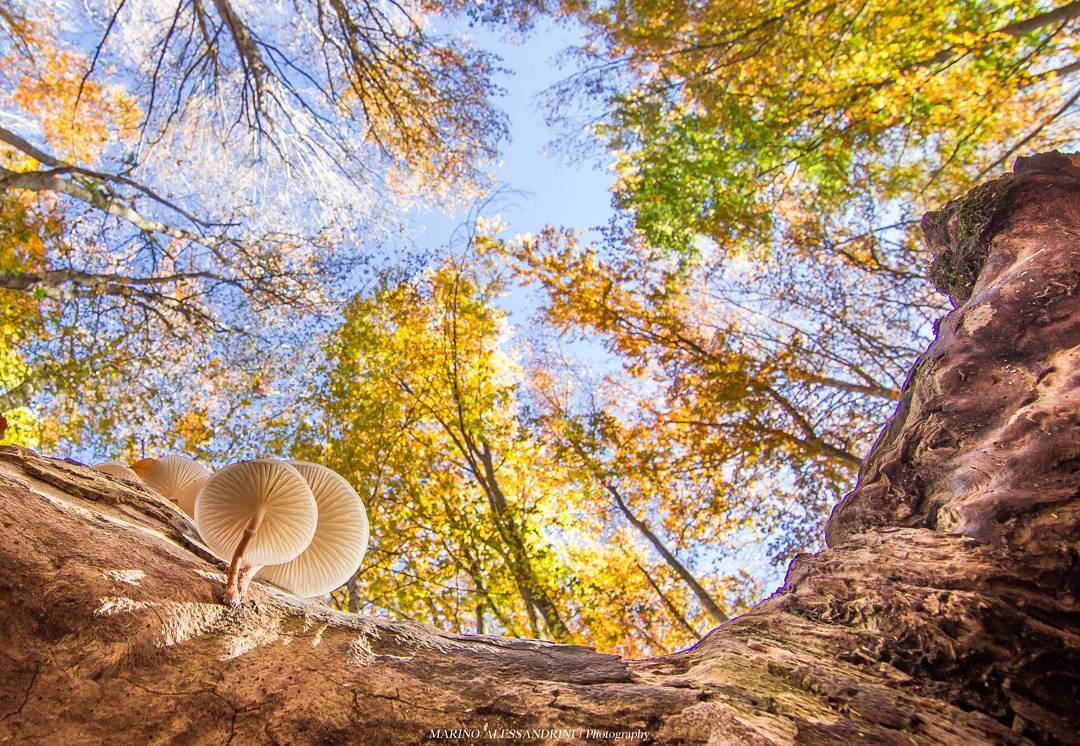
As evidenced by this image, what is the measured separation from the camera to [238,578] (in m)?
1.30

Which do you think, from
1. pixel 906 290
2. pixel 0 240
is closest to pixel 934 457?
pixel 906 290

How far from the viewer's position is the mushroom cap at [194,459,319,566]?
152cm

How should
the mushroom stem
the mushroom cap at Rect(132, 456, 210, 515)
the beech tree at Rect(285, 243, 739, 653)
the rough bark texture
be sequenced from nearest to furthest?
the rough bark texture
the mushroom stem
the mushroom cap at Rect(132, 456, 210, 515)
the beech tree at Rect(285, 243, 739, 653)

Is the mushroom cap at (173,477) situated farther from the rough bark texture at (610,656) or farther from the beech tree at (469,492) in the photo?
the beech tree at (469,492)

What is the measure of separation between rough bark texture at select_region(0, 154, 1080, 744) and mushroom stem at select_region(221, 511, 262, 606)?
4 cm

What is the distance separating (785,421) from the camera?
23.0 feet

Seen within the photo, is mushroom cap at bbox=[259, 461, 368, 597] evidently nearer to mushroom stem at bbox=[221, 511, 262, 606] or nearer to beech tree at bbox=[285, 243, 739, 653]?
mushroom stem at bbox=[221, 511, 262, 606]

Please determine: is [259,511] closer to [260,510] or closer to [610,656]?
[260,510]

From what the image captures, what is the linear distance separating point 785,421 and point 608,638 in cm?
381

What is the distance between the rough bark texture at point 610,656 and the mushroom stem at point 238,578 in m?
0.04

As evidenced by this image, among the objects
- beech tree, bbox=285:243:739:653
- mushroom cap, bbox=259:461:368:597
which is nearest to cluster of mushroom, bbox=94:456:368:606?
mushroom cap, bbox=259:461:368:597

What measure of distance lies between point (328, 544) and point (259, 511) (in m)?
0.41

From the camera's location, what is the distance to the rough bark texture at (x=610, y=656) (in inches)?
38.4

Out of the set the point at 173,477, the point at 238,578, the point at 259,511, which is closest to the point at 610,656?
the point at 238,578
